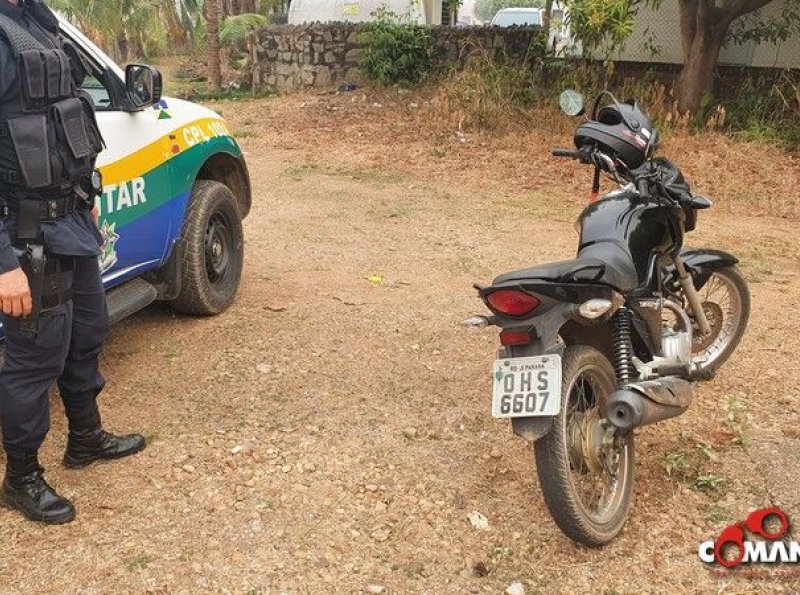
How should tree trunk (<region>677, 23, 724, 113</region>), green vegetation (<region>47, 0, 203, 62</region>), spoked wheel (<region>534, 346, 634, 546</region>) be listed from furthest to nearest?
green vegetation (<region>47, 0, 203, 62</region>)
tree trunk (<region>677, 23, 724, 113</region>)
spoked wheel (<region>534, 346, 634, 546</region>)

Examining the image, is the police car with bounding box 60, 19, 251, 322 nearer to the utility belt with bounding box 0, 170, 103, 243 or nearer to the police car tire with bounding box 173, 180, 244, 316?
the police car tire with bounding box 173, 180, 244, 316

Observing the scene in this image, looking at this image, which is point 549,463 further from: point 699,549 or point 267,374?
point 267,374

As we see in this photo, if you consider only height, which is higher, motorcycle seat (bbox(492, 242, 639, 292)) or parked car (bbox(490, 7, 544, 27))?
parked car (bbox(490, 7, 544, 27))

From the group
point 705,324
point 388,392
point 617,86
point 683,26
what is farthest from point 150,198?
point 617,86

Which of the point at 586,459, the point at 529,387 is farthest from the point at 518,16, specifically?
the point at 529,387

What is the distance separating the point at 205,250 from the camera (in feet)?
14.9

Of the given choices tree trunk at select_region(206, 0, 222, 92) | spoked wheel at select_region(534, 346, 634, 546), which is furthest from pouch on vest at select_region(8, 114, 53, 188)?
tree trunk at select_region(206, 0, 222, 92)

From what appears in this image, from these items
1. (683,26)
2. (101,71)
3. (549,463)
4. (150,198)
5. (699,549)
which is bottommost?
(699,549)

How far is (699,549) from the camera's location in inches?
108

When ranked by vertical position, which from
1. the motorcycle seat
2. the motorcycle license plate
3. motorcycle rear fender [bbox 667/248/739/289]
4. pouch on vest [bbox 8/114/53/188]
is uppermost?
pouch on vest [bbox 8/114/53/188]

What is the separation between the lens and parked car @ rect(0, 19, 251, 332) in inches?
143

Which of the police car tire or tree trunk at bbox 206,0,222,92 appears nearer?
the police car tire

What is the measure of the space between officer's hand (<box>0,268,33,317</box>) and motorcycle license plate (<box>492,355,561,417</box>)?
5.13 ft

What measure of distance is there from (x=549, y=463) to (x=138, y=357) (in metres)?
2.54
